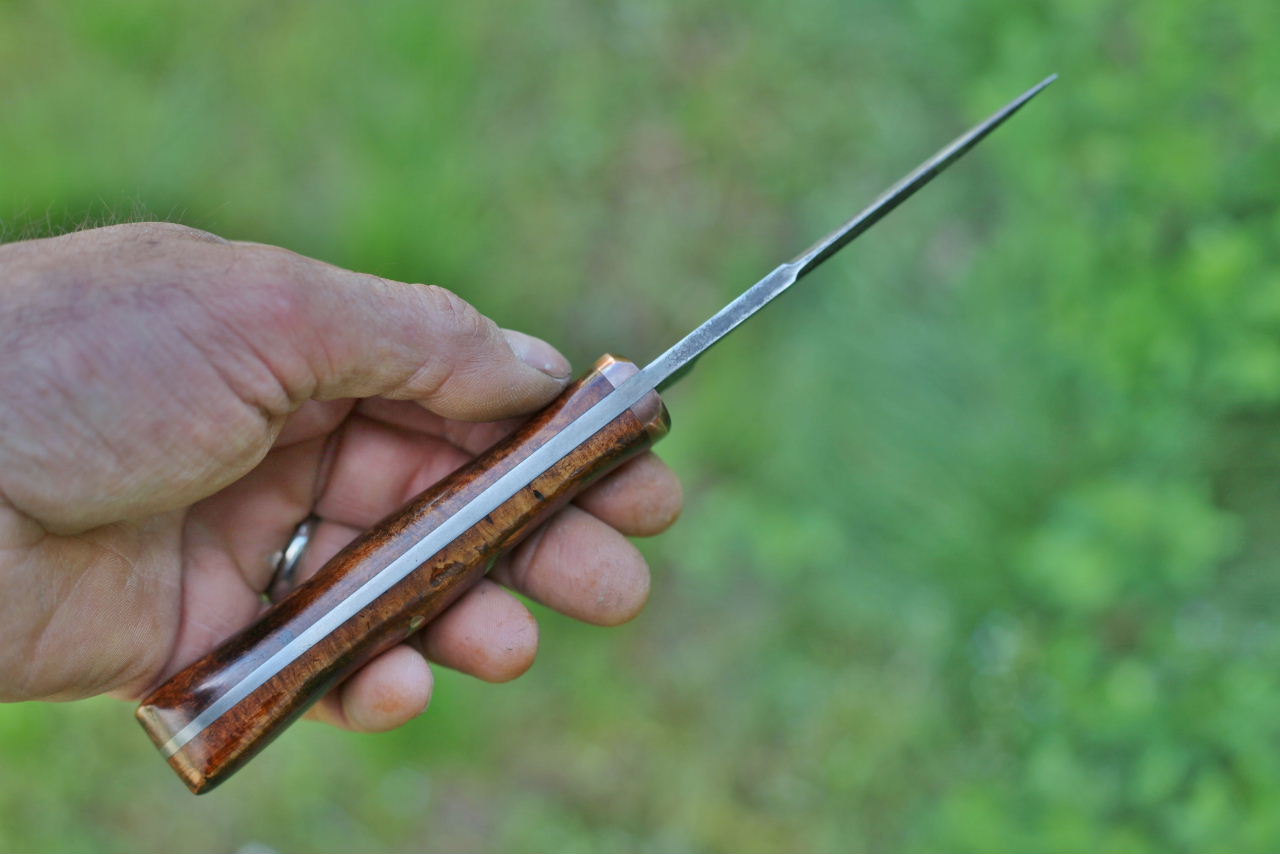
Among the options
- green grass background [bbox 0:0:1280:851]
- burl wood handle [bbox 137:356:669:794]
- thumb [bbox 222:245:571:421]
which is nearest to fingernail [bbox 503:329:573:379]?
thumb [bbox 222:245:571:421]

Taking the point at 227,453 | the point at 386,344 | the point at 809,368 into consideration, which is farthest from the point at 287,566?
the point at 809,368

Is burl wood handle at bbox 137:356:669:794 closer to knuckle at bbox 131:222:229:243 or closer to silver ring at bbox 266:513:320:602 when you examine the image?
silver ring at bbox 266:513:320:602

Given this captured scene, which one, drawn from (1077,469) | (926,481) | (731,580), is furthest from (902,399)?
(731,580)

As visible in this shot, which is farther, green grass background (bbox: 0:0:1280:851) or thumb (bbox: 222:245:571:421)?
green grass background (bbox: 0:0:1280:851)

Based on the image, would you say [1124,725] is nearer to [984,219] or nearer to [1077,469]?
[1077,469]

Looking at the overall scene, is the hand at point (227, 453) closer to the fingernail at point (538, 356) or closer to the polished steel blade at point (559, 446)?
the fingernail at point (538, 356)

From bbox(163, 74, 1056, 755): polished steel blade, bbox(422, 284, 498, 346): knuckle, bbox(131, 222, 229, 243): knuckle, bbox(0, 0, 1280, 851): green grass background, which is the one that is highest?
bbox(131, 222, 229, 243): knuckle
